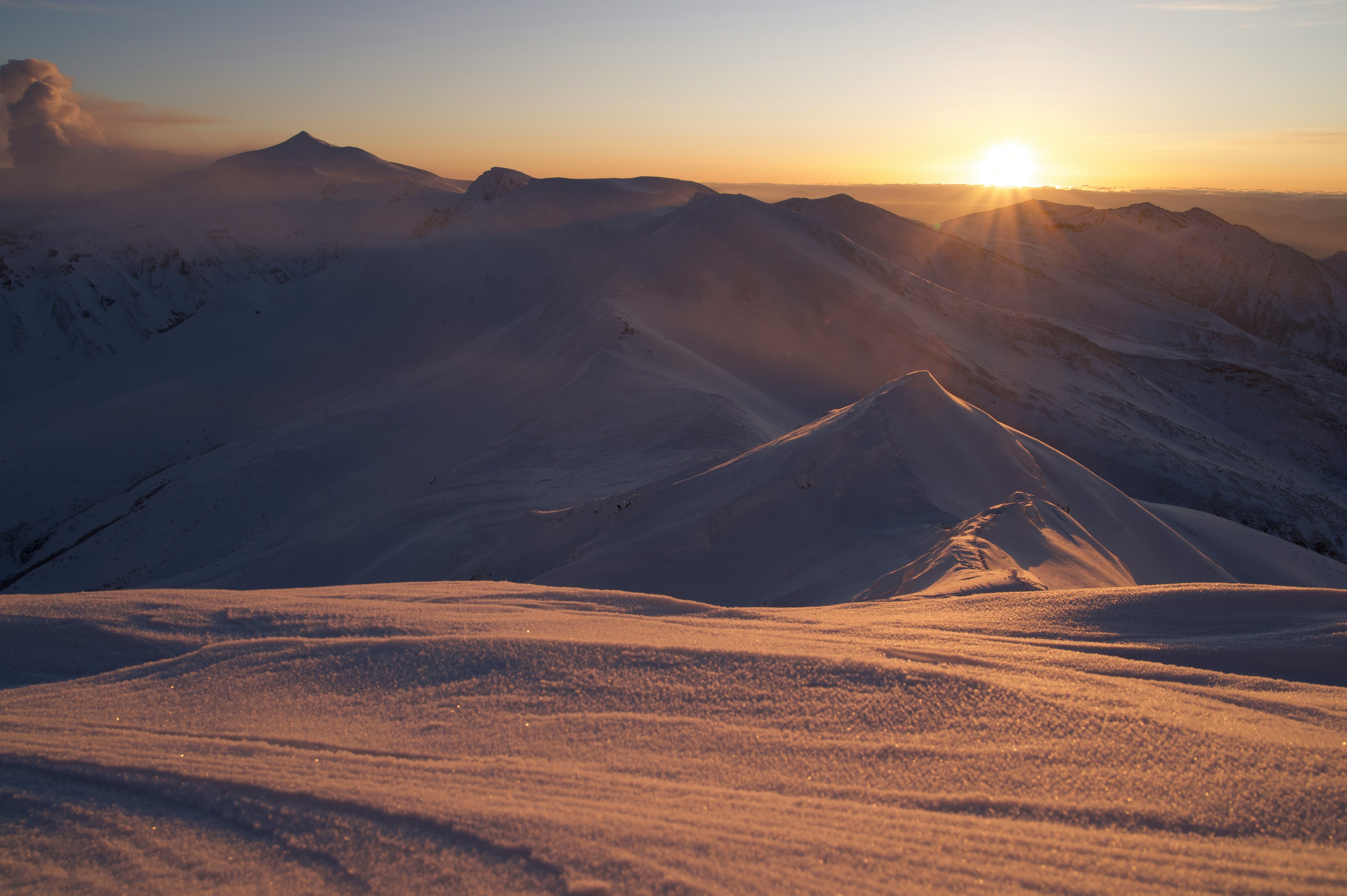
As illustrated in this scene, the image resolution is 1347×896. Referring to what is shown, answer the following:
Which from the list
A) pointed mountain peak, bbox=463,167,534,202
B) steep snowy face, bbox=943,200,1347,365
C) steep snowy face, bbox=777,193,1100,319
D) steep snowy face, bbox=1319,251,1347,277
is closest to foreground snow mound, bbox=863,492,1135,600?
steep snowy face, bbox=777,193,1100,319

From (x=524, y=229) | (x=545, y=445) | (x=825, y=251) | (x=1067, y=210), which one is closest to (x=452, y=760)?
(x=545, y=445)

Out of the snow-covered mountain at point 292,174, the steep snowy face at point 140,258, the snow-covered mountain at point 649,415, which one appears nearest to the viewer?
the snow-covered mountain at point 649,415

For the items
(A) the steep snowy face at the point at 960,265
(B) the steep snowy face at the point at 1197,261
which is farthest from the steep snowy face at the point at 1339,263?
(A) the steep snowy face at the point at 960,265

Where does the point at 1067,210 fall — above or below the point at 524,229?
above

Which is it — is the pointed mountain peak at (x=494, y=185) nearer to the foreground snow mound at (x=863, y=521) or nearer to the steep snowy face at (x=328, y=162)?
the steep snowy face at (x=328, y=162)

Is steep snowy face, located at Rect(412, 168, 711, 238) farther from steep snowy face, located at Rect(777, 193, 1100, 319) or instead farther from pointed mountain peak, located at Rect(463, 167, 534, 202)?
steep snowy face, located at Rect(777, 193, 1100, 319)

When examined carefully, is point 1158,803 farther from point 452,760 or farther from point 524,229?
point 524,229
